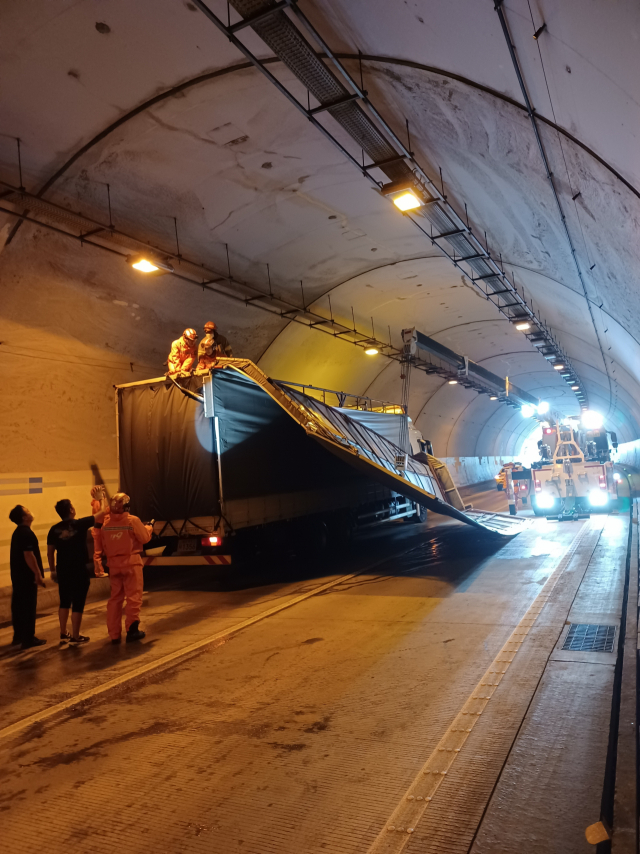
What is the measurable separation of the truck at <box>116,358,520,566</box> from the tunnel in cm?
7

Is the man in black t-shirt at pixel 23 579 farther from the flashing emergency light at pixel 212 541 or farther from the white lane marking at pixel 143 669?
the flashing emergency light at pixel 212 541

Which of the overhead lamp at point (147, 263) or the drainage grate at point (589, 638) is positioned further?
the overhead lamp at point (147, 263)

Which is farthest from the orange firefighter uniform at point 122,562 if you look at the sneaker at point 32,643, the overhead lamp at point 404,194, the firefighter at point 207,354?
the overhead lamp at point 404,194

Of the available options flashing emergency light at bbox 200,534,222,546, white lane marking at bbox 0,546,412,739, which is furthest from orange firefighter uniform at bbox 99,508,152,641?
flashing emergency light at bbox 200,534,222,546

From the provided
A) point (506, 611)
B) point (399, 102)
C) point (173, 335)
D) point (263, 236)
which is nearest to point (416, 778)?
point (506, 611)

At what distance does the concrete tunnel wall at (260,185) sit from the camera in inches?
229

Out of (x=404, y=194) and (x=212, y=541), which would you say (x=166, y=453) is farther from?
(x=404, y=194)

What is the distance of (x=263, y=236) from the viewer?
39.4 feet

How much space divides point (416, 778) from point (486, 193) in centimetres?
813

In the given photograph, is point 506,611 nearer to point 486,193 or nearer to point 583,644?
point 583,644

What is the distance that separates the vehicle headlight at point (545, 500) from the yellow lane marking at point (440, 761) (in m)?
11.9

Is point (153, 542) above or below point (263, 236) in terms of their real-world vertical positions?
below

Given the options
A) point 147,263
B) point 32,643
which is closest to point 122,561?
point 32,643

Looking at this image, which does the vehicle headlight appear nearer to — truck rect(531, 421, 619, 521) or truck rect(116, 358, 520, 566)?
truck rect(531, 421, 619, 521)
